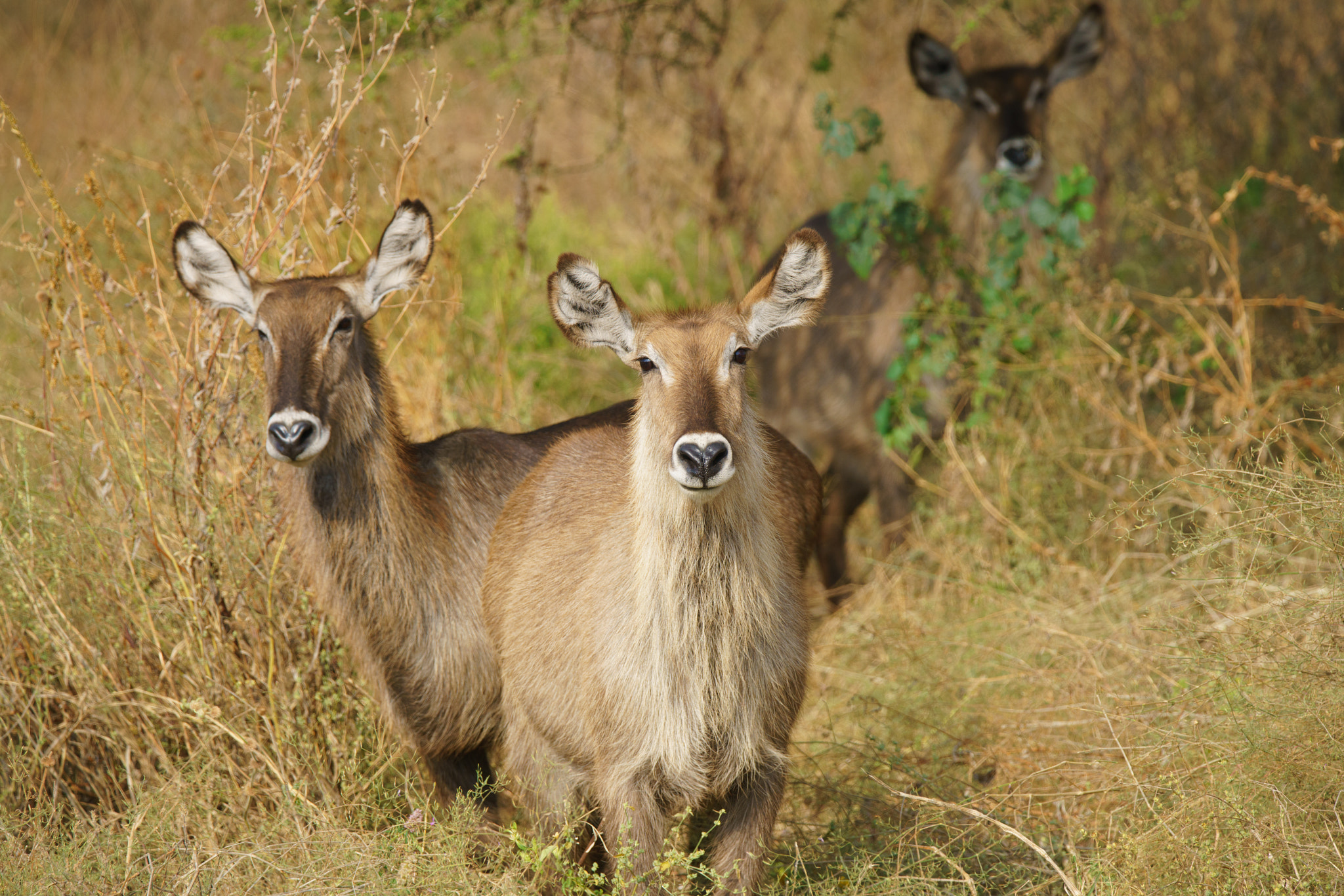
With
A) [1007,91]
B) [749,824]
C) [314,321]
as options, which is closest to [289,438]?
[314,321]

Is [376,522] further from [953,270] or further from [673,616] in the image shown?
[953,270]

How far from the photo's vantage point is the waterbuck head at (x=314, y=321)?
11.6 feet

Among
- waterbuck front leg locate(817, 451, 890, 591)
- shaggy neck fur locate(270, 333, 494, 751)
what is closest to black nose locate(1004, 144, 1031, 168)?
waterbuck front leg locate(817, 451, 890, 591)

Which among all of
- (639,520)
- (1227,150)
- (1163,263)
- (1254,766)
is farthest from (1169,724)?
(1227,150)

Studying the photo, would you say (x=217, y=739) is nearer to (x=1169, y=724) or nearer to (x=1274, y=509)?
(x=1169, y=724)

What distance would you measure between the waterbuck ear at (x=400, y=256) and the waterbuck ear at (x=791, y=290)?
3.79 ft

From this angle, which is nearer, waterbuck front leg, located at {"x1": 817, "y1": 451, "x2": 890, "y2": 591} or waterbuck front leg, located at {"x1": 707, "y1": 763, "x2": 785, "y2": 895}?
waterbuck front leg, located at {"x1": 707, "y1": 763, "x2": 785, "y2": 895}

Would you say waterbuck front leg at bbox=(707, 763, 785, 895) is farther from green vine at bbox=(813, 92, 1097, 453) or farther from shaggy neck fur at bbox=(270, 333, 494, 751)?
green vine at bbox=(813, 92, 1097, 453)

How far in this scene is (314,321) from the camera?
3.71 metres

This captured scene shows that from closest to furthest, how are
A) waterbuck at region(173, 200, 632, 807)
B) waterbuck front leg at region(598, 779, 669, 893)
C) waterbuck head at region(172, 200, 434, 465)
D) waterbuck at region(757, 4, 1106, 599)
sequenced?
waterbuck front leg at region(598, 779, 669, 893) < waterbuck head at region(172, 200, 434, 465) < waterbuck at region(173, 200, 632, 807) < waterbuck at region(757, 4, 1106, 599)

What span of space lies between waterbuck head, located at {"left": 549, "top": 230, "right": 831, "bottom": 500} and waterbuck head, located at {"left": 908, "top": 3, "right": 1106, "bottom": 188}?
2.91 m

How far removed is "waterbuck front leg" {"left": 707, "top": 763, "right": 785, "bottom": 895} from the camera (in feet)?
10.8

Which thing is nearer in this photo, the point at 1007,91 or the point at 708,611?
the point at 708,611

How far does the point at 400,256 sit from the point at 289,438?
0.85 m
